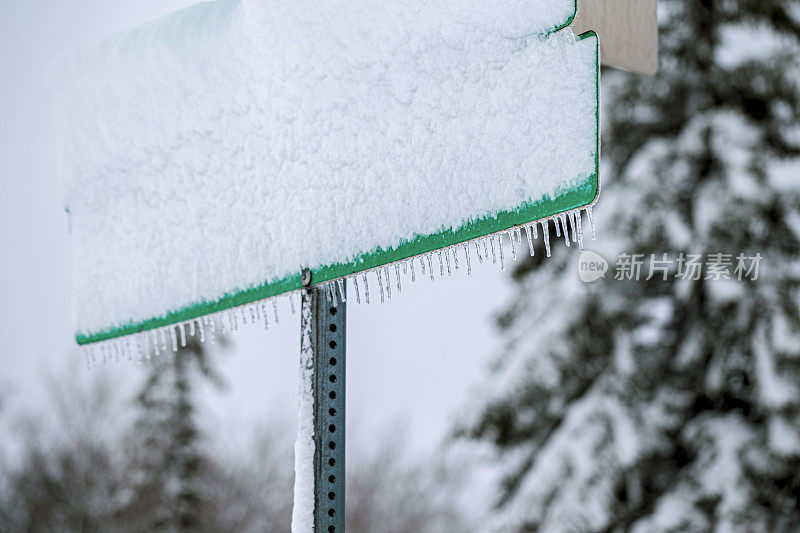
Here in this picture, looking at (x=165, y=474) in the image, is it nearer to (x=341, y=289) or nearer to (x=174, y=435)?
(x=174, y=435)

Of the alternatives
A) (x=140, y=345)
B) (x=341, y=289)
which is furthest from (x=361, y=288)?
(x=140, y=345)

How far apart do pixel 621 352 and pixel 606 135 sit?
1.49 meters

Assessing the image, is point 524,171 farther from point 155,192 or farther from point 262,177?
point 155,192

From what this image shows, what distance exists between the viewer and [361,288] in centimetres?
164

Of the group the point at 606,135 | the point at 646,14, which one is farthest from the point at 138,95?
the point at 606,135

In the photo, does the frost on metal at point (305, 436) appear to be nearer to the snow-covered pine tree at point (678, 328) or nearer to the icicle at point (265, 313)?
the icicle at point (265, 313)

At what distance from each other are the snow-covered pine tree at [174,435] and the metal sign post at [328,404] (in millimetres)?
12386

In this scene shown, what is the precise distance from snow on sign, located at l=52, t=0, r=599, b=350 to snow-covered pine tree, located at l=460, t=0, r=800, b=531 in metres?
4.14

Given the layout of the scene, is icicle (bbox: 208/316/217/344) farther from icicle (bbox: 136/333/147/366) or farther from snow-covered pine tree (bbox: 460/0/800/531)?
snow-covered pine tree (bbox: 460/0/800/531)

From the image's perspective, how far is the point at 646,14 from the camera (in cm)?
177

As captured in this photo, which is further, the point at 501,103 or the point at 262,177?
the point at 262,177

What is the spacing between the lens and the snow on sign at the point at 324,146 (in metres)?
1.35

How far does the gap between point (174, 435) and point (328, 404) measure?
12926mm

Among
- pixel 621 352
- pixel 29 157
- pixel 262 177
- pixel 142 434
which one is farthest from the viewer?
Answer: pixel 29 157
